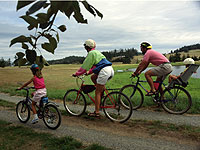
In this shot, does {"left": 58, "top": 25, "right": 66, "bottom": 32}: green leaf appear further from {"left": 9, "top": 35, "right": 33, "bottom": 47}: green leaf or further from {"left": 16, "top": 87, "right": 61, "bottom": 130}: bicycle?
{"left": 16, "top": 87, "right": 61, "bottom": 130}: bicycle

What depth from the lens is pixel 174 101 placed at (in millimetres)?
6219

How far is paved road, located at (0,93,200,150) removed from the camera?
3.84 meters

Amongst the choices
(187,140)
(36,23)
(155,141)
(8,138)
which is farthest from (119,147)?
(36,23)

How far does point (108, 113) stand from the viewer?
18.8 feet

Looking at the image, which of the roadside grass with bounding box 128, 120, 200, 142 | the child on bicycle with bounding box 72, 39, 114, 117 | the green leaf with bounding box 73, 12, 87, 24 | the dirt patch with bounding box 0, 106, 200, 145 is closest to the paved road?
the dirt patch with bounding box 0, 106, 200, 145

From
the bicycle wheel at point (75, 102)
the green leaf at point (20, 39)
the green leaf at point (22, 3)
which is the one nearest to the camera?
the green leaf at point (22, 3)

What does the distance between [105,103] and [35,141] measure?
2300 mm

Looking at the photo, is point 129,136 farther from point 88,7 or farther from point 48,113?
point 88,7

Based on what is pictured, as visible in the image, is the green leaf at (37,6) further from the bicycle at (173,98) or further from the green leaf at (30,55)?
the bicycle at (173,98)

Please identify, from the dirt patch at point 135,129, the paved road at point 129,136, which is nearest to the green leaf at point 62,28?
the paved road at point 129,136

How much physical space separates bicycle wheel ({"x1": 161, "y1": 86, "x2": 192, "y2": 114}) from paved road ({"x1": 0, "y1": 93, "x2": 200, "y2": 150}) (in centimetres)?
26

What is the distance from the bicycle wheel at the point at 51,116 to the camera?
4.96 meters

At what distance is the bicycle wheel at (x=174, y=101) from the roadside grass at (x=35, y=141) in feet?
11.4

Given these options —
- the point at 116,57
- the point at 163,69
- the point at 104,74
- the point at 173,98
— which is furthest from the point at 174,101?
the point at 116,57
